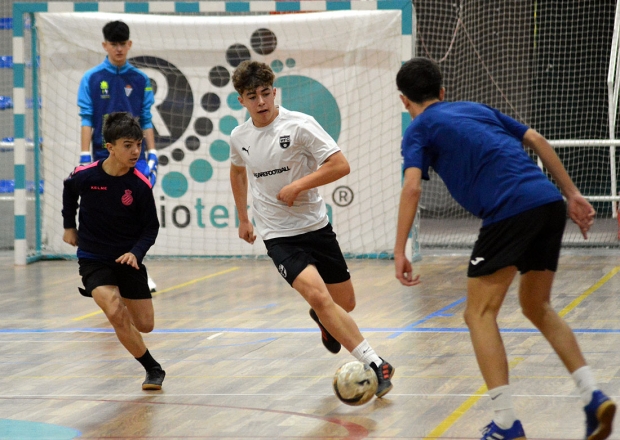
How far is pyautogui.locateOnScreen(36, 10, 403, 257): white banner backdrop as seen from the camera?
1144 centimetres

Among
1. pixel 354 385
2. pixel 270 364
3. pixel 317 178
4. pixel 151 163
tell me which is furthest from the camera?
pixel 151 163

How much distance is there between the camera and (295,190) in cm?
513

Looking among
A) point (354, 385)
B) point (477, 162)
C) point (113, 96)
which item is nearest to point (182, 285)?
point (113, 96)

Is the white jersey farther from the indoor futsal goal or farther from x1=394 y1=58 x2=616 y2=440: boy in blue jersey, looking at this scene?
the indoor futsal goal

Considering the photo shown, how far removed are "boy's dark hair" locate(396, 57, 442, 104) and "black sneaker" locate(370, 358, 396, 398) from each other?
1509 millimetres

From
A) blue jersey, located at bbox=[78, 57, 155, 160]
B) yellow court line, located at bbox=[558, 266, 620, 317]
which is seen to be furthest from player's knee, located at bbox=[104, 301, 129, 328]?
yellow court line, located at bbox=[558, 266, 620, 317]

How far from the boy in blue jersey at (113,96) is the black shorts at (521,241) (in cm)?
473

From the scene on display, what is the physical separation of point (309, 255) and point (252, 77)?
3.35 feet

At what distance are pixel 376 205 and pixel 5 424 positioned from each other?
7.19 metres

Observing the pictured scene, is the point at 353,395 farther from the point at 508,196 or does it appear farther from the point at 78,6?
the point at 78,6

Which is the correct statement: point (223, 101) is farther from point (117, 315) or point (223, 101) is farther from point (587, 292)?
point (117, 315)

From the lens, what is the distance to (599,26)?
51.4 ft

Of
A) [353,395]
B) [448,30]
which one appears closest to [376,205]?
[448,30]

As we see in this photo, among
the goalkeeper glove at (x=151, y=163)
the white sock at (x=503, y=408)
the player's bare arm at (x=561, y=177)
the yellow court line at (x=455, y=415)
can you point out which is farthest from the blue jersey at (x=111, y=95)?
the white sock at (x=503, y=408)
